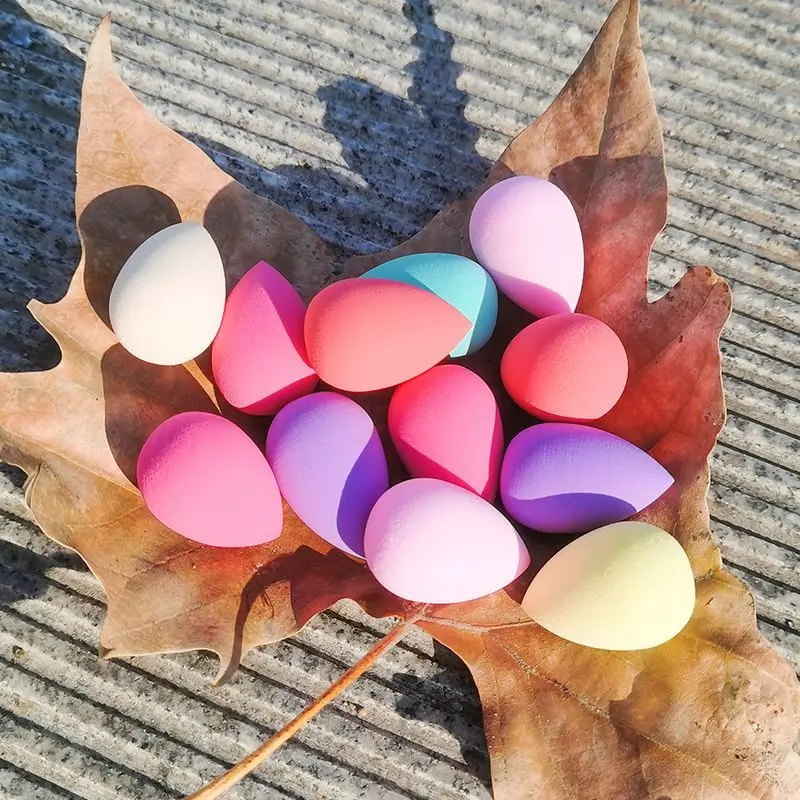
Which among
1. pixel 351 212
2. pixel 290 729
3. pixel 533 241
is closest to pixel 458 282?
pixel 533 241

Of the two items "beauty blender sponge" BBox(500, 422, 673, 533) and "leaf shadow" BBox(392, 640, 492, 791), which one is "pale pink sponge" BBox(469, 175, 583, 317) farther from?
"leaf shadow" BBox(392, 640, 492, 791)

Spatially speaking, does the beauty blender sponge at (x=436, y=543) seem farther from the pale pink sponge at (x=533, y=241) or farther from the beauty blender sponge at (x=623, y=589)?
the pale pink sponge at (x=533, y=241)

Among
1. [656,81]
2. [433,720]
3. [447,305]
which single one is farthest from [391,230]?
[433,720]

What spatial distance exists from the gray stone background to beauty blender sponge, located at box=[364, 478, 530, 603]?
0.12 m

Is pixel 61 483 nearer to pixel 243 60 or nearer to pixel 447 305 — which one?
pixel 447 305

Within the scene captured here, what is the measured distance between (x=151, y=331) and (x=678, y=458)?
37 centimetres

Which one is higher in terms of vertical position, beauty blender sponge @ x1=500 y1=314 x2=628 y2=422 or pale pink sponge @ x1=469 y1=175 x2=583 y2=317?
pale pink sponge @ x1=469 y1=175 x2=583 y2=317

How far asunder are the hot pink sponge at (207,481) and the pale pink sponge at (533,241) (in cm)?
23

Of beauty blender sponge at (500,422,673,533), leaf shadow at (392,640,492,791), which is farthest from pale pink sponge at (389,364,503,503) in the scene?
leaf shadow at (392,640,492,791)

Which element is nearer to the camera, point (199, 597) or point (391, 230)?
point (199, 597)

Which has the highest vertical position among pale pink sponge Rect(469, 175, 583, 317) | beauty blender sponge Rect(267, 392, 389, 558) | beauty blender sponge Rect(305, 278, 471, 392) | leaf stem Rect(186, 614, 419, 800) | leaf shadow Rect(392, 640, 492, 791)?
pale pink sponge Rect(469, 175, 583, 317)

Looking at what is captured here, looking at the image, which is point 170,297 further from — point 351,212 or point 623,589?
point 623,589

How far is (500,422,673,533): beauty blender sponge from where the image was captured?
0.55 meters

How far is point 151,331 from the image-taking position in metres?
0.56
